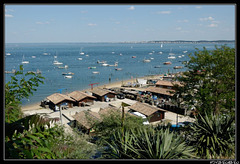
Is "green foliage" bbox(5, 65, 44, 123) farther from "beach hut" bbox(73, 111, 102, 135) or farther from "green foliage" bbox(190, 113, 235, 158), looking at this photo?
"beach hut" bbox(73, 111, 102, 135)

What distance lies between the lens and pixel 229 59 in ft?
47.6

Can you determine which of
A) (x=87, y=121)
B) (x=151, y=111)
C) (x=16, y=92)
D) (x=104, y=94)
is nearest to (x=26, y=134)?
(x=16, y=92)

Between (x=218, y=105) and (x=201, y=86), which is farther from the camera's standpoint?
(x=201, y=86)

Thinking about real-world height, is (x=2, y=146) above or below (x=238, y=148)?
above

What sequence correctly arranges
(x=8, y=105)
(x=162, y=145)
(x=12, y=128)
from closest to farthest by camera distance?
1. (x=12, y=128)
2. (x=8, y=105)
3. (x=162, y=145)

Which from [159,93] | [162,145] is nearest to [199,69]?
[162,145]

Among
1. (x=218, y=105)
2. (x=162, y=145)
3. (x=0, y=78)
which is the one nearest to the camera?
(x=0, y=78)

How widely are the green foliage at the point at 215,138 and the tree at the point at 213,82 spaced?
4.34 m

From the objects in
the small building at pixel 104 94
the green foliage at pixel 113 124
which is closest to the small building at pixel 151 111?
the green foliage at pixel 113 124

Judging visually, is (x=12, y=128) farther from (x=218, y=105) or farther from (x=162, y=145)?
(x=218, y=105)

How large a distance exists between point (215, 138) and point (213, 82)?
7290 millimetres

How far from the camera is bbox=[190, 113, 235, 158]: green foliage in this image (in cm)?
829

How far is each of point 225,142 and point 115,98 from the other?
29.9m

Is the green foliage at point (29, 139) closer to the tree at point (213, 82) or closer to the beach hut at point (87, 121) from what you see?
the tree at point (213, 82)
